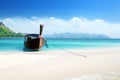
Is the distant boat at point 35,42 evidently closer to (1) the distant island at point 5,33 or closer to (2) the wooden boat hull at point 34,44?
(2) the wooden boat hull at point 34,44

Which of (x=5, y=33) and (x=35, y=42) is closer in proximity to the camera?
(x=35, y=42)

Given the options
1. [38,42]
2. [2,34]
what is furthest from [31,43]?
[2,34]

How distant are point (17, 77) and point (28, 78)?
1.46 feet

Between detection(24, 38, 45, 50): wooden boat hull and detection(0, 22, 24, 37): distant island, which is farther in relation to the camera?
detection(0, 22, 24, 37): distant island

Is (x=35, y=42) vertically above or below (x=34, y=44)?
above

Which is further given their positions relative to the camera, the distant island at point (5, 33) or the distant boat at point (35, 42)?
the distant island at point (5, 33)

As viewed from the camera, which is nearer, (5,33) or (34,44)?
(34,44)

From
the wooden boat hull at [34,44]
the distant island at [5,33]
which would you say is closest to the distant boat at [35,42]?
the wooden boat hull at [34,44]

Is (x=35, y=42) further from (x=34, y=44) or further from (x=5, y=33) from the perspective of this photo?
(x=5, y=33)

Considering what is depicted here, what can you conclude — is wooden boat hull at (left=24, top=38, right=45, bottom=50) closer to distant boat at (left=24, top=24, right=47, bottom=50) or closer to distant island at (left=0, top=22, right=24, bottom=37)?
distant boat at (left=24, top=24, right=47, bottom=50)

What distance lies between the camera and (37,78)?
7637 mm

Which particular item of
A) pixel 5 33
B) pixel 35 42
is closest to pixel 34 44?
pixel 35 42

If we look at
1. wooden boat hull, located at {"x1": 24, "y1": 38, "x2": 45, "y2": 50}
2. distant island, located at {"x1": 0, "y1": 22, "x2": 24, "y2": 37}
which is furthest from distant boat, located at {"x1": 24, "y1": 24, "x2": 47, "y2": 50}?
distant island, located at {"x1": 0, "y1": 22, "x2": 24, "y2": 37}

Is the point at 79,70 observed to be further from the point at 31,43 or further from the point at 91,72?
the point at 31,43
